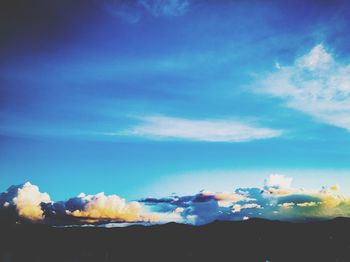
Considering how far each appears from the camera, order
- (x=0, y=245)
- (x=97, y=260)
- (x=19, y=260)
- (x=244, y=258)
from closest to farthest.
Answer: (x=97, y=260), (x=19, y=260), (x=244, y=258), (x=0, y=245)

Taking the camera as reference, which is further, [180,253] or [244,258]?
[180,253]

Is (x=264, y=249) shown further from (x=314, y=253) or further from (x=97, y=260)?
(x=97, y=260)

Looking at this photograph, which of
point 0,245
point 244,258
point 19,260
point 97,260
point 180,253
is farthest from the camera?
point 0,245

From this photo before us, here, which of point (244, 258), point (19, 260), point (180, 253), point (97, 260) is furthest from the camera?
point (180, 253)

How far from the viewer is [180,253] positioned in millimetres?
187250

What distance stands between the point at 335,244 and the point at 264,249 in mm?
40342

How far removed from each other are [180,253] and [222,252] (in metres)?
26.4

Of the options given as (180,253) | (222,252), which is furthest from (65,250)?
(222,252)

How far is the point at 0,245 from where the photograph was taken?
19950 cm

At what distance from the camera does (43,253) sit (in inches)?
7146

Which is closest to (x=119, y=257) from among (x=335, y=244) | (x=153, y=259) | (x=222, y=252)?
(x=153, y=259)

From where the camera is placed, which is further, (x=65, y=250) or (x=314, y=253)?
(x=65, y=250)

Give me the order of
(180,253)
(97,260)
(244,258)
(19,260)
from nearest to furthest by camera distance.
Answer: (97,260) < (19,260) < (244,258) < (180,253)

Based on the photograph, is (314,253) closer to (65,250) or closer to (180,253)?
(180,253)
